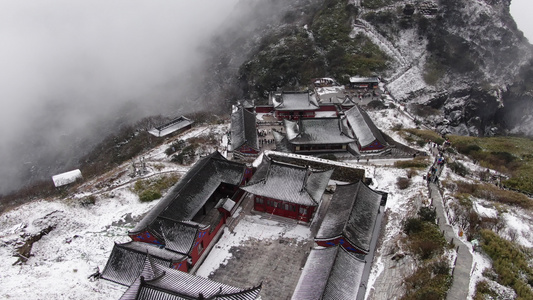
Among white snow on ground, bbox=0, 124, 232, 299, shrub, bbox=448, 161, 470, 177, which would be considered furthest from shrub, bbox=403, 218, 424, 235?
white snow on ground, bbox=0, 124, 232, 299

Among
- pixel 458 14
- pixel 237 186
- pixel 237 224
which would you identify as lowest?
pixel 237 224

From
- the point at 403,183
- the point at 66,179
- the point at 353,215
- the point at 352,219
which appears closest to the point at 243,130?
the point at 403,183

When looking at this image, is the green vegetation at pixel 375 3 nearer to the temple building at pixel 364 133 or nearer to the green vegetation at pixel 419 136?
the temple building at pixel 364 133

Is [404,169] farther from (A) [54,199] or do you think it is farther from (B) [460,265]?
(A) [54,199]

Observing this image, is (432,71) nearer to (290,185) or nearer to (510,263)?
(290,185)

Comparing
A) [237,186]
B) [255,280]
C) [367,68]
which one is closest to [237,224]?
[237,186]

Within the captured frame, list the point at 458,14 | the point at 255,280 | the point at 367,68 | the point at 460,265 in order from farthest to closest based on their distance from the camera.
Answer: the point at 458,14, the point at 367,68, the point at 255,280, the point at 460,265
